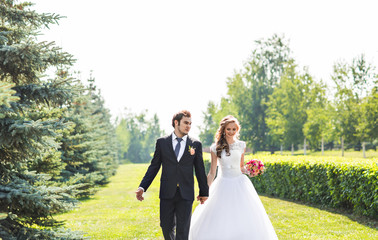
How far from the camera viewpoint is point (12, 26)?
673 cm

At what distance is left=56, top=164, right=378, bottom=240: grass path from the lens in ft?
29.4

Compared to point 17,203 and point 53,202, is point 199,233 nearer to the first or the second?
point 53,202

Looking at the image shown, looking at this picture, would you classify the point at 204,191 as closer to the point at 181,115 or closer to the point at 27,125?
the point at 181,115

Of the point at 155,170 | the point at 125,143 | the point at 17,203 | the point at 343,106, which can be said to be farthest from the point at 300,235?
the point at 125,143

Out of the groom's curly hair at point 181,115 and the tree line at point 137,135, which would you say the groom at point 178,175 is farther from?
the tree line at point 137,135

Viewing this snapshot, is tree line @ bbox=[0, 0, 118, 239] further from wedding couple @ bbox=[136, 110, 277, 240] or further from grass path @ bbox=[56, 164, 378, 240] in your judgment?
grass path @ bbox=[56, 164, 378, 240]

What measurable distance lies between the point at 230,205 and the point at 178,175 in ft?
5.25

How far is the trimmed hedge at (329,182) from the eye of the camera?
10.3 meters

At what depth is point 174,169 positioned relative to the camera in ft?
18.1

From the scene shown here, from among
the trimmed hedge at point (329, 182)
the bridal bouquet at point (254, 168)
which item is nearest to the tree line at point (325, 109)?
the trimmed hedge at point (329, 182)

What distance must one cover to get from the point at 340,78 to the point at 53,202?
1480 inches

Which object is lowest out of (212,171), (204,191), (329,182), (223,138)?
(329,182)

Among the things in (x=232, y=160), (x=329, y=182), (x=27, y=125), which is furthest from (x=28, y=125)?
(x=329, y=182)

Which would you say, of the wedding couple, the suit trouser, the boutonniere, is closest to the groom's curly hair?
the wedding couple
